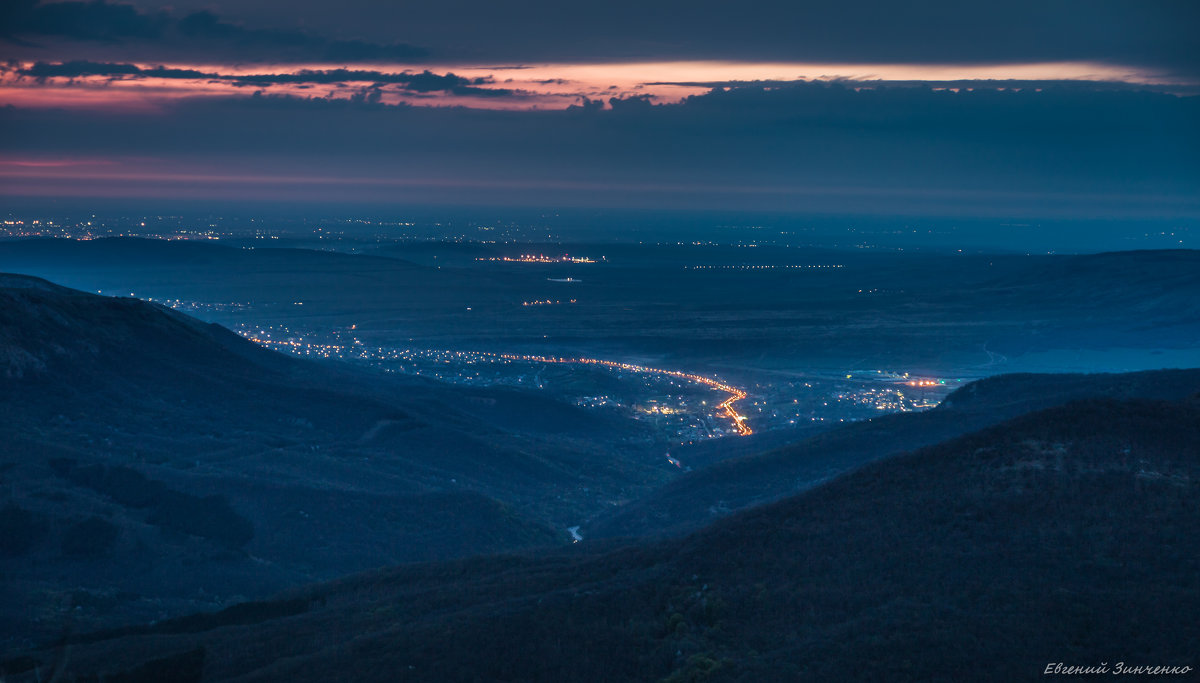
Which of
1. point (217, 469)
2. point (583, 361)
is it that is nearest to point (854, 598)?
point (217, 469)

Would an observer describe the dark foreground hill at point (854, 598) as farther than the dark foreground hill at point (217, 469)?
No

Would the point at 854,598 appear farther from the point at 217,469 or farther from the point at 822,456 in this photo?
the point at 217,469

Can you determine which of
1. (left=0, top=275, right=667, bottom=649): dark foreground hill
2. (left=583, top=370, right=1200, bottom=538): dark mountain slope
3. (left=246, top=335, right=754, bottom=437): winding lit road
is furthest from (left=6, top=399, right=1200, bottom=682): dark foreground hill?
(left=246, top=335, right=754, bottom=437): winding lit road

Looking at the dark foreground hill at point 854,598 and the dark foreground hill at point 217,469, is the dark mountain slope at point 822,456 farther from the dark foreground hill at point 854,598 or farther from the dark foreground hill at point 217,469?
the dark foreground hill at point 854,598

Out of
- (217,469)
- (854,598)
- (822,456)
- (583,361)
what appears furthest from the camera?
(583,361)

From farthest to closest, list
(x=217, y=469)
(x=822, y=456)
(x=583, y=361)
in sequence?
(x=583, y=361), (x=822, y=456), (x=217, y=469)

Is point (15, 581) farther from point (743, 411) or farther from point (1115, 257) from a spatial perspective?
point (1115, 257)

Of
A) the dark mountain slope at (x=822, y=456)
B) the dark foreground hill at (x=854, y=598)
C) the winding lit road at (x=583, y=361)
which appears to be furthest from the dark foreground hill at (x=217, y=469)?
the winding lit road at (x=583, y=361)
